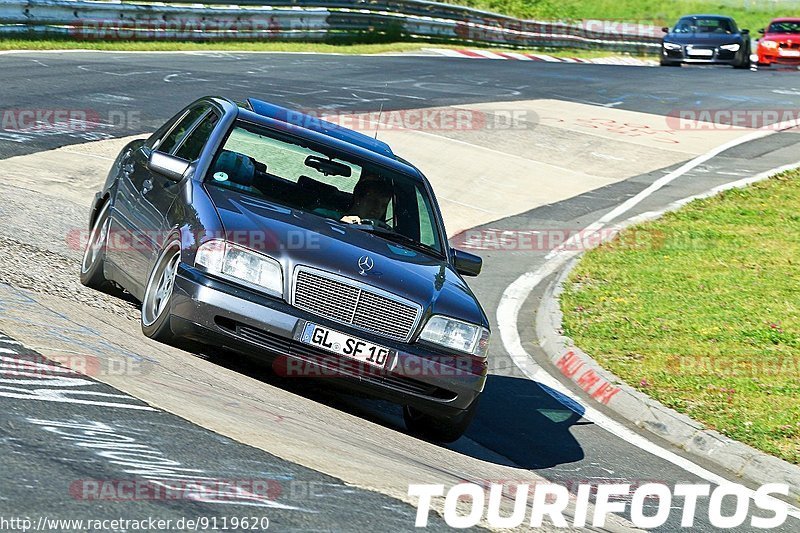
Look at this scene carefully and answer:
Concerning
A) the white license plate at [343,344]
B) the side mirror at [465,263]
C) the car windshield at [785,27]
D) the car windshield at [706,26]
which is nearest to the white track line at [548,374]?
the side mirror at [465,263]

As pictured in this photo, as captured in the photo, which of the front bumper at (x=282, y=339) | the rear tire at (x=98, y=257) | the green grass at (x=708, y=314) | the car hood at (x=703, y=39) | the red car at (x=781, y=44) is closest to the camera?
the front bumper at (x=282, y=339)

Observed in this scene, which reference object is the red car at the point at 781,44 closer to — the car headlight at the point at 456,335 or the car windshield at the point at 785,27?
the car windshield at the point at 785,27

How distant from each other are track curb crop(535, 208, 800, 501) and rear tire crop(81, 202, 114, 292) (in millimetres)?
3623

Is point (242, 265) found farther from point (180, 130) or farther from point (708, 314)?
point (708, 314)

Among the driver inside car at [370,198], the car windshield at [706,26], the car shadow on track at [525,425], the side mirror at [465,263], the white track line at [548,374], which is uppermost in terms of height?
the driver inside car at [370,198]

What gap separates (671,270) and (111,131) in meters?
7.56

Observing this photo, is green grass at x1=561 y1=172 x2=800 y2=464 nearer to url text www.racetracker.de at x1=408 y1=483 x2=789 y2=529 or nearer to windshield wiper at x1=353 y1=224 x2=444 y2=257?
url text www.racetracker.de at x1=408 y1=483 x2=789 y2=529

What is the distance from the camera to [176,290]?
671cm

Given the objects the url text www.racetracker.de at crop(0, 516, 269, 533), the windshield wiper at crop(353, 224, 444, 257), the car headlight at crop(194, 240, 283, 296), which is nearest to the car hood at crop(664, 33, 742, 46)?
the windshield wiper at crop(353, 224, 444, 257)

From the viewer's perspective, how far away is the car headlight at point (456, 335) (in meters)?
6.81

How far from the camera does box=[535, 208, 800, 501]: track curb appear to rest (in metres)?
7.47

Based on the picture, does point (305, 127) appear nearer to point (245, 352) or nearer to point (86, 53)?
point (245, 352)

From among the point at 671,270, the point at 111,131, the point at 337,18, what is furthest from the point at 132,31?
the point at 671,270

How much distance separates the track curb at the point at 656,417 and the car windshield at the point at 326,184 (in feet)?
6.33
